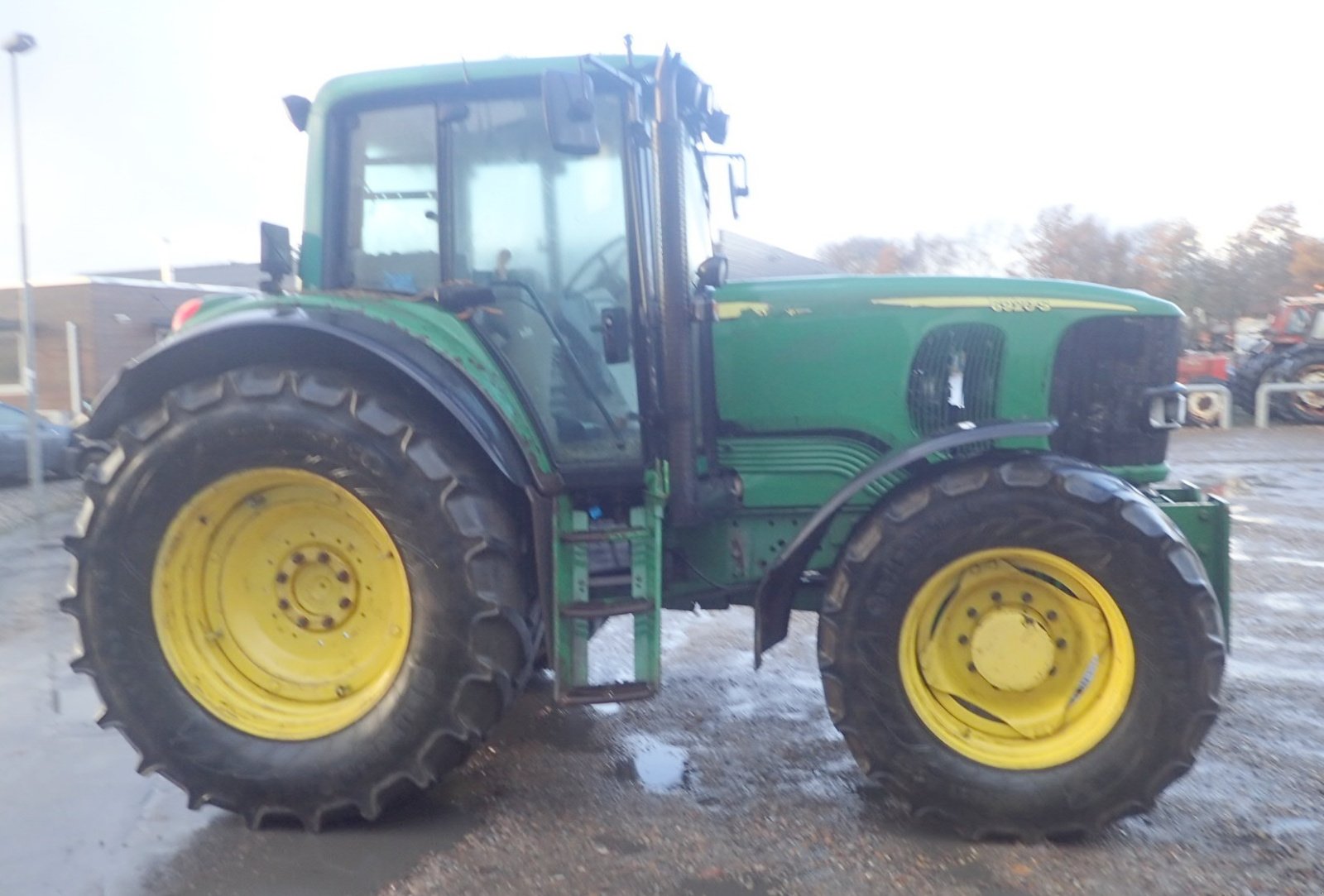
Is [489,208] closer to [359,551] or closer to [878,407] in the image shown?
[359,551]

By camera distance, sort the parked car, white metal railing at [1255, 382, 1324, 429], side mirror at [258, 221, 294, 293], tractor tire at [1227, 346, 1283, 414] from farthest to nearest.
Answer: tractor tire at [1227, 346, 1283, 414]
white metal railing at [1255, 382, 1324, 429]
the parked car
side mirror at [258, 221, 294, 293]

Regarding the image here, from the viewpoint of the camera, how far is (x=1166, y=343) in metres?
3.66

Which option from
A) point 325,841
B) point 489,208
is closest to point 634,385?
point 489,208

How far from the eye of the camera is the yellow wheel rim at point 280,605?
10.8ft

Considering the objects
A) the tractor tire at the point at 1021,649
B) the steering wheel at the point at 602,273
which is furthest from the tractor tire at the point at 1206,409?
the steering wheel at the point at 602,273

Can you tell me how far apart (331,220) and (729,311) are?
4.74 ft

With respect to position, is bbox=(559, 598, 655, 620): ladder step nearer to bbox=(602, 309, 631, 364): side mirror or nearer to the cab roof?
bbox=(602, 309, 631, 364): side mirror

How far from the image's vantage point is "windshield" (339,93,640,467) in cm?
354

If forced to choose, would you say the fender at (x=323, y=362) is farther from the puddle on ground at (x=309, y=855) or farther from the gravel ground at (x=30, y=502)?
the gravel ground at (x=30, y=502)

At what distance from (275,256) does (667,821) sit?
99.1 inches

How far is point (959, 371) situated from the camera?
3.67 metres

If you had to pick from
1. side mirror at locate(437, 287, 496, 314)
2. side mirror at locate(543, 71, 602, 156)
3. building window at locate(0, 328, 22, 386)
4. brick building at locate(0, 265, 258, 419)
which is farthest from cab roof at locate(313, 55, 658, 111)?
building window at locate(0, 328, 22, 386)

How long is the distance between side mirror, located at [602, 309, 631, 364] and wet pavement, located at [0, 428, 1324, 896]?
148 centimetres

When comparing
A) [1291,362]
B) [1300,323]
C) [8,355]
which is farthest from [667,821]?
[8,355]
